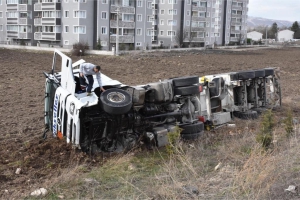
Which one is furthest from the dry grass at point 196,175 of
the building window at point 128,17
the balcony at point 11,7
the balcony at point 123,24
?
the balcony at point 11,7

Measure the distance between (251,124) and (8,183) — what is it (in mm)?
6549

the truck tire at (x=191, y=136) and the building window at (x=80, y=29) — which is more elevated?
the building window at (x=80, y=29)

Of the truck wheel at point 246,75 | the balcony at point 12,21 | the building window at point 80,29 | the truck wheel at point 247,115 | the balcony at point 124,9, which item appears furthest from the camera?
the balcony at point 12,21

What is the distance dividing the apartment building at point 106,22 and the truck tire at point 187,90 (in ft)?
134

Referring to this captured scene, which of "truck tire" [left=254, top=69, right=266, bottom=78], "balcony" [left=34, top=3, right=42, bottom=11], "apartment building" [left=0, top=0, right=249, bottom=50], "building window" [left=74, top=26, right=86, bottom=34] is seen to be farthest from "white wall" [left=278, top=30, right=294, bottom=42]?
"truck tire" [left=254, top=69, right=266, bottom=78]

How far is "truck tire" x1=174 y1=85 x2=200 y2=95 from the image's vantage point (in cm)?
830

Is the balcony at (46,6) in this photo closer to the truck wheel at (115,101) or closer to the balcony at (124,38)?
the balcony at (124,38)

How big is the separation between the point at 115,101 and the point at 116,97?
0.13 m

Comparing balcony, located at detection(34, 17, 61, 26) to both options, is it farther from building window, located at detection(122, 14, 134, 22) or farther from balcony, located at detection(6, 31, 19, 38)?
building window, located at detection(122, 14, 134, 22)

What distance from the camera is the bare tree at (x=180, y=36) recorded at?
231 ft

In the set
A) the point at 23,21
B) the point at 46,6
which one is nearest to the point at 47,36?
the point at 46,6

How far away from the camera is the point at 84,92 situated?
25.4ft

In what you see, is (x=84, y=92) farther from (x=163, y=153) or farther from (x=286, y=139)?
(x=286, y=139)

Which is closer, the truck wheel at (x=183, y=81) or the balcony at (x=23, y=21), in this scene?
the truck wheel at (x=183, y=81)
